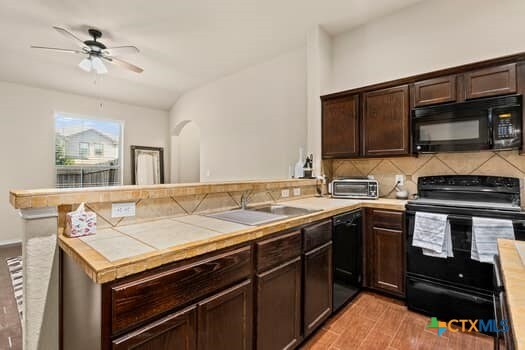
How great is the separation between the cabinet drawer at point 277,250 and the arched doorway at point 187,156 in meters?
5.47

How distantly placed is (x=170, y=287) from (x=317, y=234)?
1.14 metres

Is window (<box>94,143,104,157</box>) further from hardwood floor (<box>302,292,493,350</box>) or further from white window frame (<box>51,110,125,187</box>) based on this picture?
hardwood floor (<box>302,292,493,350</box>)

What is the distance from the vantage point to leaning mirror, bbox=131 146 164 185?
595 cm

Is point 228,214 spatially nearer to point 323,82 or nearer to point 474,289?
point 474,289

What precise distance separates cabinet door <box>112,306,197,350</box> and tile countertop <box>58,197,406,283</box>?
0.23m

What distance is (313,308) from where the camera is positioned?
1.82 meters

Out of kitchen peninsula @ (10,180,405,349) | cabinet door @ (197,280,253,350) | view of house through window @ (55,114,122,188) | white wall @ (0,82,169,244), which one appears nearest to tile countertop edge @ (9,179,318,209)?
kitchen peninsula @ (10,180,405,349)

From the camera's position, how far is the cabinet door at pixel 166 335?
35.7 inches

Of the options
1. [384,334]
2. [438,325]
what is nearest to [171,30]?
[384,334]

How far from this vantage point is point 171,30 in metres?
3.34

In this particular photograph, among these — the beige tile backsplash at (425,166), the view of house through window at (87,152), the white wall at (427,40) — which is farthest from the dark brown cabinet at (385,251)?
the view of house through window at (87,152)

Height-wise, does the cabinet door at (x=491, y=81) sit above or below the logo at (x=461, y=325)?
above

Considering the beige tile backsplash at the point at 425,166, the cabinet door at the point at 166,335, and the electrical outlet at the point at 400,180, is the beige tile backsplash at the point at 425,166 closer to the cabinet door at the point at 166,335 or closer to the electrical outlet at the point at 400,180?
the electrical outlet at the point at 400,180

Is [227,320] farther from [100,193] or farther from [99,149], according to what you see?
[99,149]
